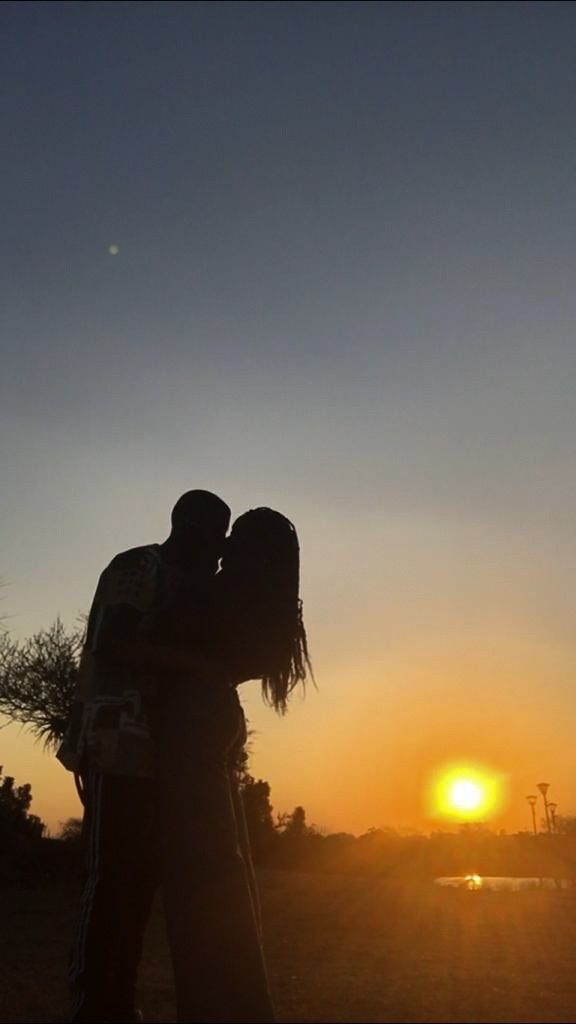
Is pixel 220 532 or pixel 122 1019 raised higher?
pixel 220 532

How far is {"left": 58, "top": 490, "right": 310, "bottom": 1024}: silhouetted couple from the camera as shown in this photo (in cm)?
253

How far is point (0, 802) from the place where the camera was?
2275 centimetres

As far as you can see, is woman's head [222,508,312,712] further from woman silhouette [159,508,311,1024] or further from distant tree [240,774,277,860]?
distant tree [240,774,277,860]

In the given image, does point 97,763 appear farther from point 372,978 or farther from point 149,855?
point 372,978

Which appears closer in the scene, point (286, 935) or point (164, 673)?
point (164, 673)

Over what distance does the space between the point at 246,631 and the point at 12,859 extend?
59.0 ft

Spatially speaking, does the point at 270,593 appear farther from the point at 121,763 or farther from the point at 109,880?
the point at 109,880

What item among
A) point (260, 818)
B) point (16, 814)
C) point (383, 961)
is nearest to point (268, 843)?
point (260, 818)

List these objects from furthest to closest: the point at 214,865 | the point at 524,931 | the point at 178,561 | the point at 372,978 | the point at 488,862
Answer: the point at 488,862 < the point at 524,931 < the point at 372,978 < the point at 178,561 < the point at 214,865

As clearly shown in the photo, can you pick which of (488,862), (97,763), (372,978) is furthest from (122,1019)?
(488,862)

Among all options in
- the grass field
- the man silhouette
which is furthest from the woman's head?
the grass field

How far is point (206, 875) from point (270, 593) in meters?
0.86

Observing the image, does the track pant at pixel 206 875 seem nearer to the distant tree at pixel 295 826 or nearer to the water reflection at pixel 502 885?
the water reflection at pixel 502 885

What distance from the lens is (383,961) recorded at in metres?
6.26
